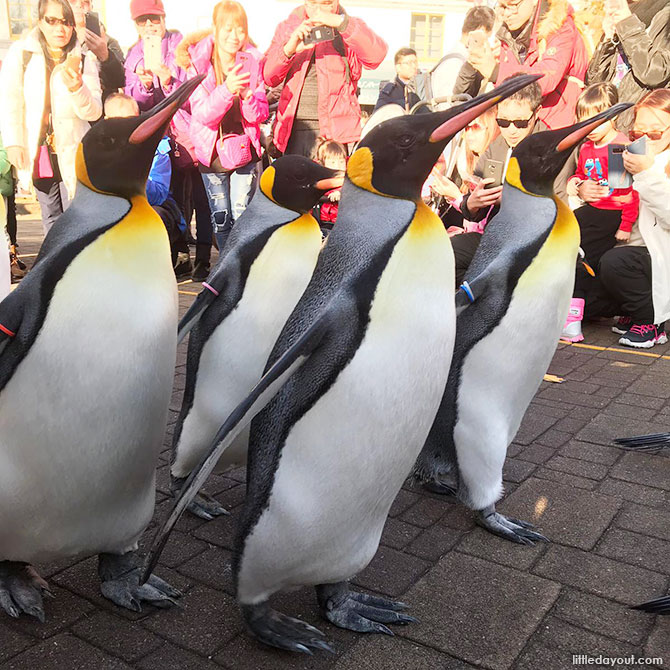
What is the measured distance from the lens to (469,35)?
562cm

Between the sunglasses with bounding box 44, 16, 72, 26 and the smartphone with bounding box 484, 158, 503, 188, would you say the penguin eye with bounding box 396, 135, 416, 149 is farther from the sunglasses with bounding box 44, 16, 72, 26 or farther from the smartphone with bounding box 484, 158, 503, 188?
the sunglasses with bounding box 44, 16, 72, 26

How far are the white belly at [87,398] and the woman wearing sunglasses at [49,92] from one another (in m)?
3.68

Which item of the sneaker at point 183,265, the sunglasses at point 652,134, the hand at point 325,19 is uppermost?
the hand at point 325,19

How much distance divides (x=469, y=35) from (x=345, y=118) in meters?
1.55

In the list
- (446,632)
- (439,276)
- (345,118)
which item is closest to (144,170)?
(439,276)

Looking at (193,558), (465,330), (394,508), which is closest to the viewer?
(193,558)

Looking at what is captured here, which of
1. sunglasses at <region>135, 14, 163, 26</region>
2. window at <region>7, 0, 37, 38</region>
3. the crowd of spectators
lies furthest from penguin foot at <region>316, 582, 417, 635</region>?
window at <region>7, 0, 37, 38</region>

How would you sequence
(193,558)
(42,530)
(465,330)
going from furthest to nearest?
(465,330), (193,558), (42,530)

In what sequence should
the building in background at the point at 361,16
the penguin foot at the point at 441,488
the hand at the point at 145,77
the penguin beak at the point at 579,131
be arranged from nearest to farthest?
the penguin beak at the point at 579,131
the penguin foot at the point at 441,488
the hand at the point at 145,77
the building in background at the point at 361,16

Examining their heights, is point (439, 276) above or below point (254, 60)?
below

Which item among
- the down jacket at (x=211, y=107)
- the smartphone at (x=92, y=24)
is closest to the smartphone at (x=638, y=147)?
the down jacket at (x=211, y=107)

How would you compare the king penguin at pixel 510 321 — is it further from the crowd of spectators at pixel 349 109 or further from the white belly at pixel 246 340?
the crowd of spectators at pixel 349 109

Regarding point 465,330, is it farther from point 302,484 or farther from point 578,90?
point 578,90

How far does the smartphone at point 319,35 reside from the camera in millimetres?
4664
